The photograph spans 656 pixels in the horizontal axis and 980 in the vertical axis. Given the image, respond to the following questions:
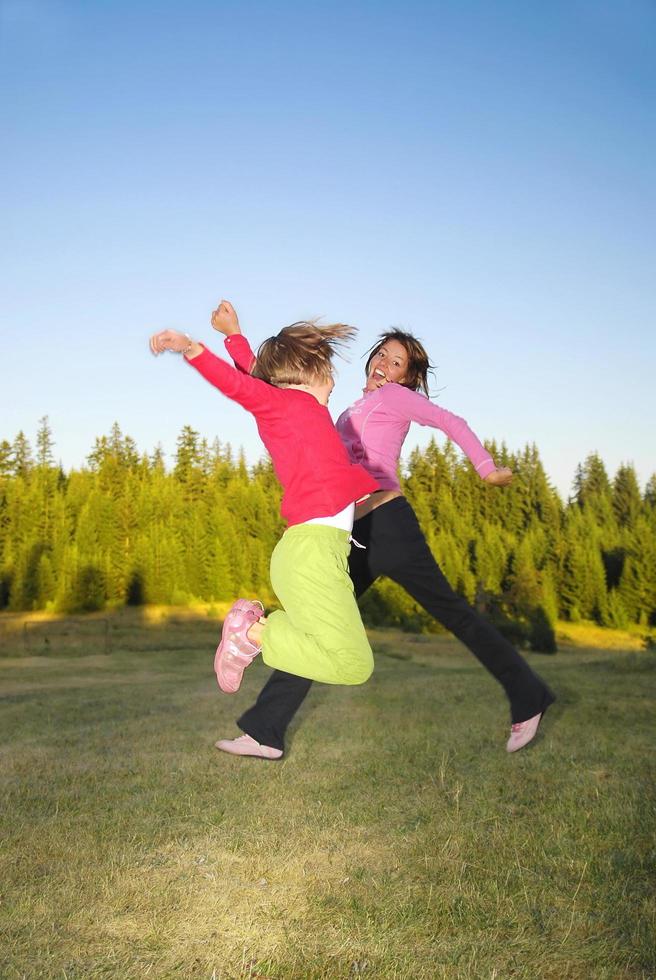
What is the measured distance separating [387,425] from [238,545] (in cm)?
3923

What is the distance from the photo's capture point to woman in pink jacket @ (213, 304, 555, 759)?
434 centimetres

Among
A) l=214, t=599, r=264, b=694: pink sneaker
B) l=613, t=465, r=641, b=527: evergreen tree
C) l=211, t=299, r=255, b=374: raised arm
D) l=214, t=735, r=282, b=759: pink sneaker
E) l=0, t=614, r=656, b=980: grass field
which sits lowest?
l=0, t=614, r=656, b=980: grass field

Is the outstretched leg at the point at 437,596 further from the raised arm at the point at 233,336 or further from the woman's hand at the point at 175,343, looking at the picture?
the woman's hand at the point at 175,343

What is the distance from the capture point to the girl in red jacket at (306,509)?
3.49 meters

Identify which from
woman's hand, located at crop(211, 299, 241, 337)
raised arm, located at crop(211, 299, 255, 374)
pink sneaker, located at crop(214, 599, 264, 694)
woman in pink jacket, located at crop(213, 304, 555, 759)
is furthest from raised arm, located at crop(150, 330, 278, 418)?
woman in pink jacket, located at crop(213, 304, 555, 759)

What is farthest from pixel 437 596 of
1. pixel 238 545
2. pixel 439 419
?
pixel 238 545

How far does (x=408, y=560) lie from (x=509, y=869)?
1640 mm

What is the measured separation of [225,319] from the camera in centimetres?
404

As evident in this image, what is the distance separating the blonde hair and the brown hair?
90 cm

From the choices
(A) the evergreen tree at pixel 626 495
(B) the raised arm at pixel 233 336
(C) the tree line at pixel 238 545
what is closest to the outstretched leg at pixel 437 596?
(B) the raised arm at pixel 233 336

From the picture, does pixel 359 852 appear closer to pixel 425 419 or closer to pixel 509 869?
pixel 509 869

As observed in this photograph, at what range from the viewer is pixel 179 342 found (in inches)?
133

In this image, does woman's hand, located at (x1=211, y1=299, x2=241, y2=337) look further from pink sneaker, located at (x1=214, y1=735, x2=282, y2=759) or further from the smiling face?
pink sneaker, located at (x1=214, y1=735, x2=282, y2=759)

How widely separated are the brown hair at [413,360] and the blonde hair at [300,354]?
90 cm
